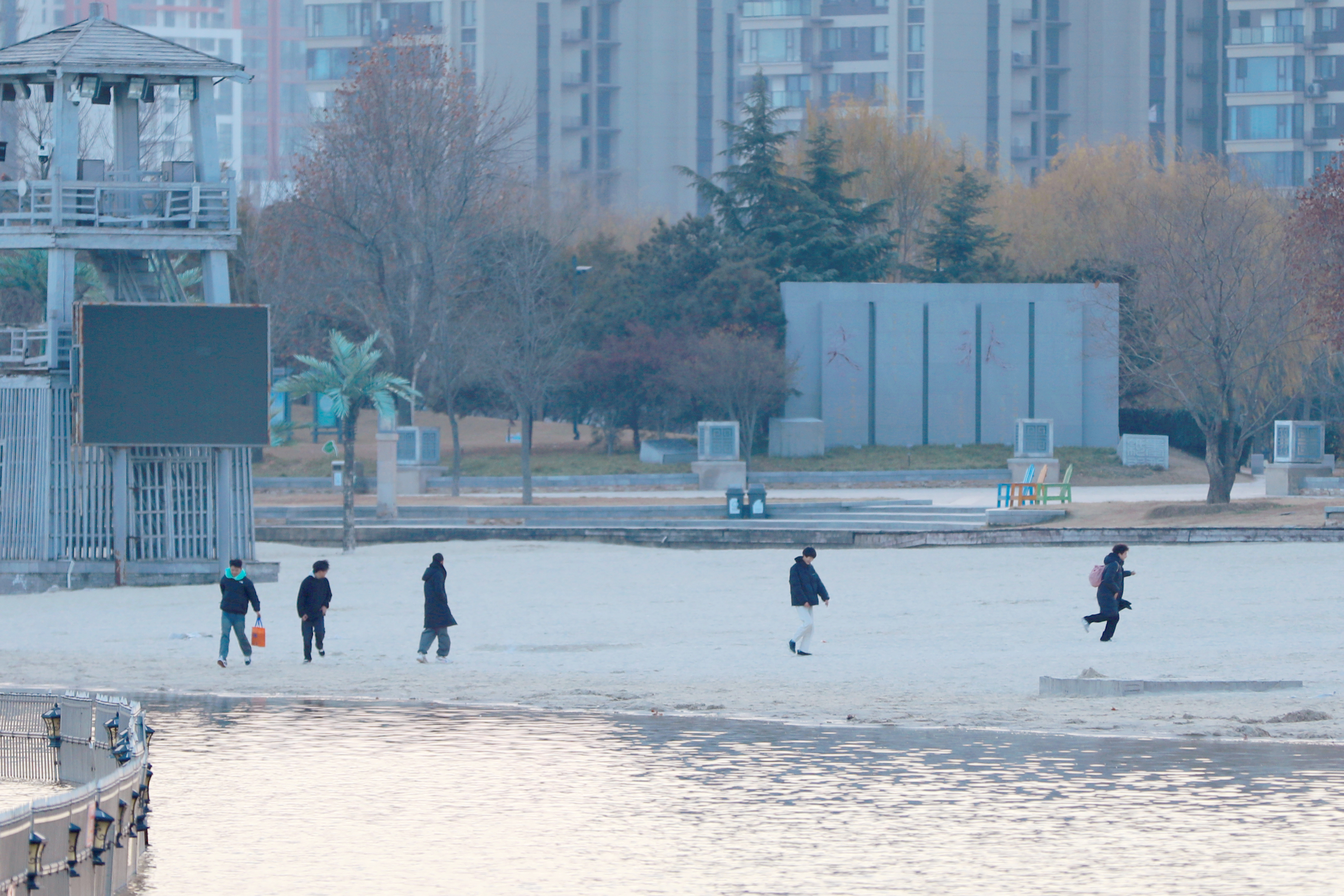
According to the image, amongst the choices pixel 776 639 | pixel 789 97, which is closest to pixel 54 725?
pixel 776 639

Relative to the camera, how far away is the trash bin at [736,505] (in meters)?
43.1

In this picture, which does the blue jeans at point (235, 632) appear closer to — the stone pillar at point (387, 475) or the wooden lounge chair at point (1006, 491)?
the stone pillar at point (387, 475)

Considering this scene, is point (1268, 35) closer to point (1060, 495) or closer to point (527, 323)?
point (527, 323)

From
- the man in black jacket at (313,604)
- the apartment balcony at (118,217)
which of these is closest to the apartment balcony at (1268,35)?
the apartment balcony at (118,217)

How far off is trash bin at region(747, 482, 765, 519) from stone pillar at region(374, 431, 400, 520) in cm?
853

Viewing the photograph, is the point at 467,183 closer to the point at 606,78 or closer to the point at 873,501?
the point at 873,501

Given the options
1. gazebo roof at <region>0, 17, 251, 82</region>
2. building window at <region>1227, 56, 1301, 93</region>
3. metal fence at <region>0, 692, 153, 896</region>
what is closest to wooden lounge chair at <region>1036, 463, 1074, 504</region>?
gazebo roof at <region>0, 17, 251, 82</region>

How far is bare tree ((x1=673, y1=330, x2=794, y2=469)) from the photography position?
188ft

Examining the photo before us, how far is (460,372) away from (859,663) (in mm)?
37703

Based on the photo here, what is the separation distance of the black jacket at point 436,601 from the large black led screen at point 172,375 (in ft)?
38.5

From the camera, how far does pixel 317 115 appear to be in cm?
7194

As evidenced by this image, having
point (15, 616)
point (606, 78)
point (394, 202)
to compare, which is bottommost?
point (15, 616)

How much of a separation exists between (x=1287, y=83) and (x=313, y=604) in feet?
328

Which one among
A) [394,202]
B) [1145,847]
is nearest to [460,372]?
[394,202]
